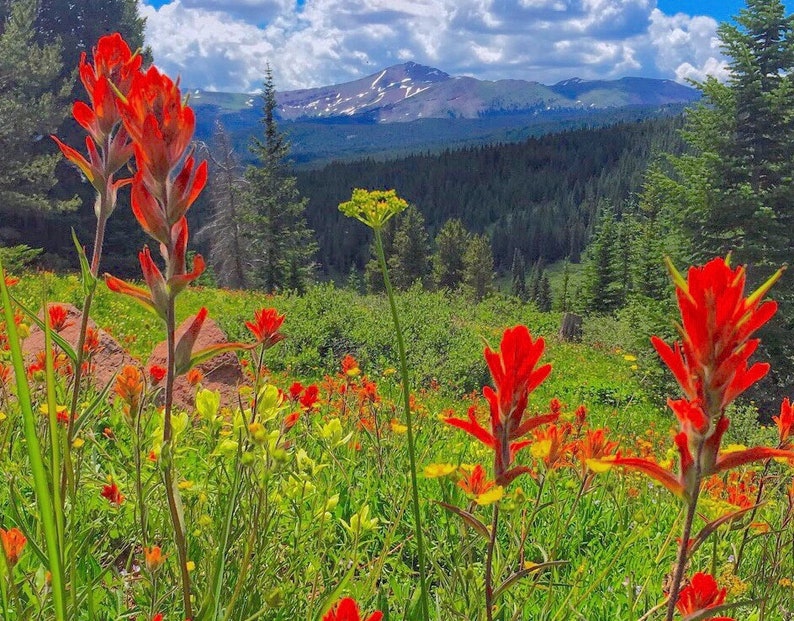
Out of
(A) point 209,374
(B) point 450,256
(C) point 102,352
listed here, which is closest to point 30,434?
(A) point 209,374

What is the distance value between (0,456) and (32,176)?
2451 centimetres

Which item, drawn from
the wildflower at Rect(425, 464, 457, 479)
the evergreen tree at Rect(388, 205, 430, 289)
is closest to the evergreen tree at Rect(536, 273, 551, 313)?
the evergreen tree at Rect(388, 205, 430, 289)

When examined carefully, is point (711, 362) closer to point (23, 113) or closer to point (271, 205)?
point (23, 113)

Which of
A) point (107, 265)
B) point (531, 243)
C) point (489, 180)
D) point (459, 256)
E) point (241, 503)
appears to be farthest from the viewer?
point (489, 180)

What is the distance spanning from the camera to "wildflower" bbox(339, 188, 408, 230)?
1316 mm

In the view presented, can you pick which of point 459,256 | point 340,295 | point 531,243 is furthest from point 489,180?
point 340,295

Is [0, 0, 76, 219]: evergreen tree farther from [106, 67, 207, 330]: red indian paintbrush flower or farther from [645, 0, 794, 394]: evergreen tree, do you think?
[106, 67, 207, 330]: red indian paintbrush flower

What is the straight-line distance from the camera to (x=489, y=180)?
157 m

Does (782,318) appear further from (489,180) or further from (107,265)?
(489,180)

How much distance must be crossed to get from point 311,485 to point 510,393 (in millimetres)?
969

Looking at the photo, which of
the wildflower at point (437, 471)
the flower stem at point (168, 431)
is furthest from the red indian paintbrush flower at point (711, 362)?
the flower stem at point (168, 431)

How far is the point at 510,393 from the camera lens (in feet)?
3.03

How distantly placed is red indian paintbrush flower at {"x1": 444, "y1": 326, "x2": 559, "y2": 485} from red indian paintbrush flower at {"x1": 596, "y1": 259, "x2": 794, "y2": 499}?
0.64 ft

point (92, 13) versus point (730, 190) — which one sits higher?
point (92, 13)
